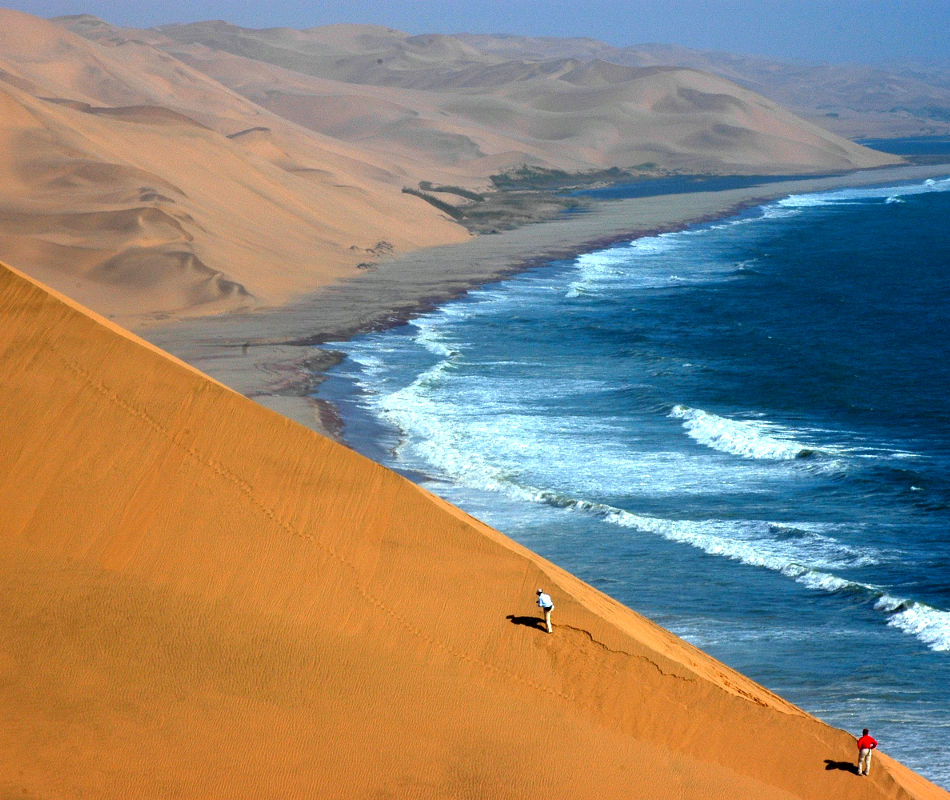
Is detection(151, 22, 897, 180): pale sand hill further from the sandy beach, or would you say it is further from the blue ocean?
the sandy beach

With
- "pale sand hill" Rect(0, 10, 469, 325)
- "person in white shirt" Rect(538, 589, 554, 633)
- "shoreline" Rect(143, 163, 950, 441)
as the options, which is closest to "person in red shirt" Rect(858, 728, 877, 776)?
"person in white shirt" Rect(538, 589, 554, 633)

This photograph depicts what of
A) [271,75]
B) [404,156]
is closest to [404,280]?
[404,156]

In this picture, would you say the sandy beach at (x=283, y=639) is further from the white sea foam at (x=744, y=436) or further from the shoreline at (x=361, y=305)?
the shoreline at (x=361, y=305)

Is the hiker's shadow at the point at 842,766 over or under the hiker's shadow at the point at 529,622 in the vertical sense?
under

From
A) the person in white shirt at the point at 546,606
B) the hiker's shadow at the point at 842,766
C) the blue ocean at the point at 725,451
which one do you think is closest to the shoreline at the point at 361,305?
the blue ocean at the point at 725,451

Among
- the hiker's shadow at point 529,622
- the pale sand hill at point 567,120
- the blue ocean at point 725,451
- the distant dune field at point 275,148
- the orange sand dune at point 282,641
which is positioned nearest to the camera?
the orange sand dune at point 282,641

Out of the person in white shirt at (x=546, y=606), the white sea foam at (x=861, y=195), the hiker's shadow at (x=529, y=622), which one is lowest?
the hiker's shadow at (x=529, y=622)

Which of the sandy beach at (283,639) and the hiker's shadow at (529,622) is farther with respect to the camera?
the hiker's shadow at (529,622)

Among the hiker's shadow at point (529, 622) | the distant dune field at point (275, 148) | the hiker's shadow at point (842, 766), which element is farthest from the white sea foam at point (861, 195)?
the hiker's shadow at point (842, 766)

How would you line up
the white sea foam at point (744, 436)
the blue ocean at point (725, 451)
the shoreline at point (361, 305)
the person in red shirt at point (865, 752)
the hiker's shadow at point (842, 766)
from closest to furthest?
1. the person in red shirt at point (865, 752)
2. the hiker's shadow at point (842, 766)
3. the blue ocean at point (725, 451)
4. the white sea foam at point (744, 436)
5. the shoreline at point (361, 305)
